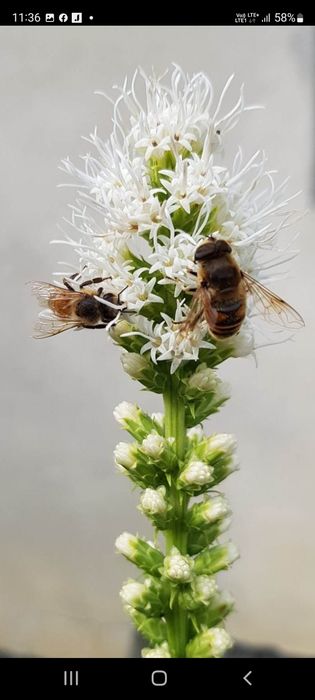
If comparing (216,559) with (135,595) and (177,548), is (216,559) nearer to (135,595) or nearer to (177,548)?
(177,548)

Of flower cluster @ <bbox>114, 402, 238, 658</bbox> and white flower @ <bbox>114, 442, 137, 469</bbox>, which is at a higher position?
white flower @ <bbox>114, 442, 137, 469</bbox>

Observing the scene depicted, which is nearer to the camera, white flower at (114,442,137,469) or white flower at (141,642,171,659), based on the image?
white flower at (141,642,171,659)

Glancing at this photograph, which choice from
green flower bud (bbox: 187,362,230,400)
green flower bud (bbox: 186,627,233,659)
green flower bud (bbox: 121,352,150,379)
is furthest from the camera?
green flower bud (bbox: 121,352,150,379)

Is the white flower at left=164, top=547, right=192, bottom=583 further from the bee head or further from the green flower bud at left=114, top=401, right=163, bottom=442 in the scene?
the bee head

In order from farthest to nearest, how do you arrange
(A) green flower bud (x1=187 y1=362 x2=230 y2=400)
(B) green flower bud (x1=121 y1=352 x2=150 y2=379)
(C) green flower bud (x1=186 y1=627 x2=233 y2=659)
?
(B) green flower bud (x1=121 y1=352 x2=150 y2=379)
(A) green flower bud (x1=187 y1=362 x2=230 y2=400)
(C) green flower bud (x1=186 y1=627 x2=233 y2=659)

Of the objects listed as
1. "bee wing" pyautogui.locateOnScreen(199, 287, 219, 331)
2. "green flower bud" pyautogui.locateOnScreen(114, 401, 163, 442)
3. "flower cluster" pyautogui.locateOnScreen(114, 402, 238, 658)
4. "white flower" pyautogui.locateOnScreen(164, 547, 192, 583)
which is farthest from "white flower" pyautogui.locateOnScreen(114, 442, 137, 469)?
"bee wing" pyautogui.locateOnScreen(199, 287, 219, 331)

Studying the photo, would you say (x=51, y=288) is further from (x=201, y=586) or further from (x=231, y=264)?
(x=201, y=586)

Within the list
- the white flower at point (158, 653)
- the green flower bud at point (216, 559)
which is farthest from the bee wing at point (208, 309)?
the white flower at point (158, 653)
